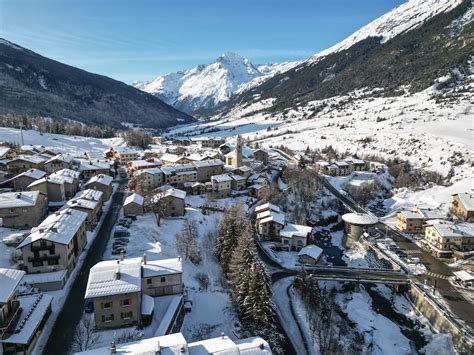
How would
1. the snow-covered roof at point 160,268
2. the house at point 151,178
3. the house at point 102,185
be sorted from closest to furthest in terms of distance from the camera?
1. the snow-covered roof at point 160,268
2. the house at point 102,185
3. the house at point 151,178

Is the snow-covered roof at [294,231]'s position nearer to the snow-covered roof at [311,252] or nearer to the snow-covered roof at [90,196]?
the snow-covered roof at [311,252]

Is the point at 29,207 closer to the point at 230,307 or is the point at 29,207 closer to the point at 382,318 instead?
the point at 230,307

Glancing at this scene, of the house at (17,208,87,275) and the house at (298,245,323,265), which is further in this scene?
the house at (298,245,323,265)

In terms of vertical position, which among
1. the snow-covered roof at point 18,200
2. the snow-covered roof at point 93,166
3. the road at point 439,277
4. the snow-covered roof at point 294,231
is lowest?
the road at point 439,277

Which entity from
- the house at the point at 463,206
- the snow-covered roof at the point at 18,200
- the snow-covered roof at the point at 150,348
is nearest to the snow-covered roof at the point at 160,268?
the snow-covered roof at the point at 150,348

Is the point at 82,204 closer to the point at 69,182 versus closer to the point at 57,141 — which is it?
the point at 69,182

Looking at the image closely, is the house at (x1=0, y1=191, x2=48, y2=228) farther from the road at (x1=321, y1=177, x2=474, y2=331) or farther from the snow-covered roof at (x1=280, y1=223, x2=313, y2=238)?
the road at (x1=321, y1=177, x2=474, y2=331)

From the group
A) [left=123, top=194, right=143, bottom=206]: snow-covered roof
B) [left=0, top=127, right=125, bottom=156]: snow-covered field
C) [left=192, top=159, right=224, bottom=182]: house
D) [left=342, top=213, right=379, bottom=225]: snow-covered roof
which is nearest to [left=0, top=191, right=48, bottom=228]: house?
[left=123, top=194, right=143, bottom=206]: snow-covered roof

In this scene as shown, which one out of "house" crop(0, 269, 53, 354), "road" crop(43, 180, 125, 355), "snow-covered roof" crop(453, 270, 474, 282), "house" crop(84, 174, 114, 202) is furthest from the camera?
"house" crop(84, 174, 114, 202)
